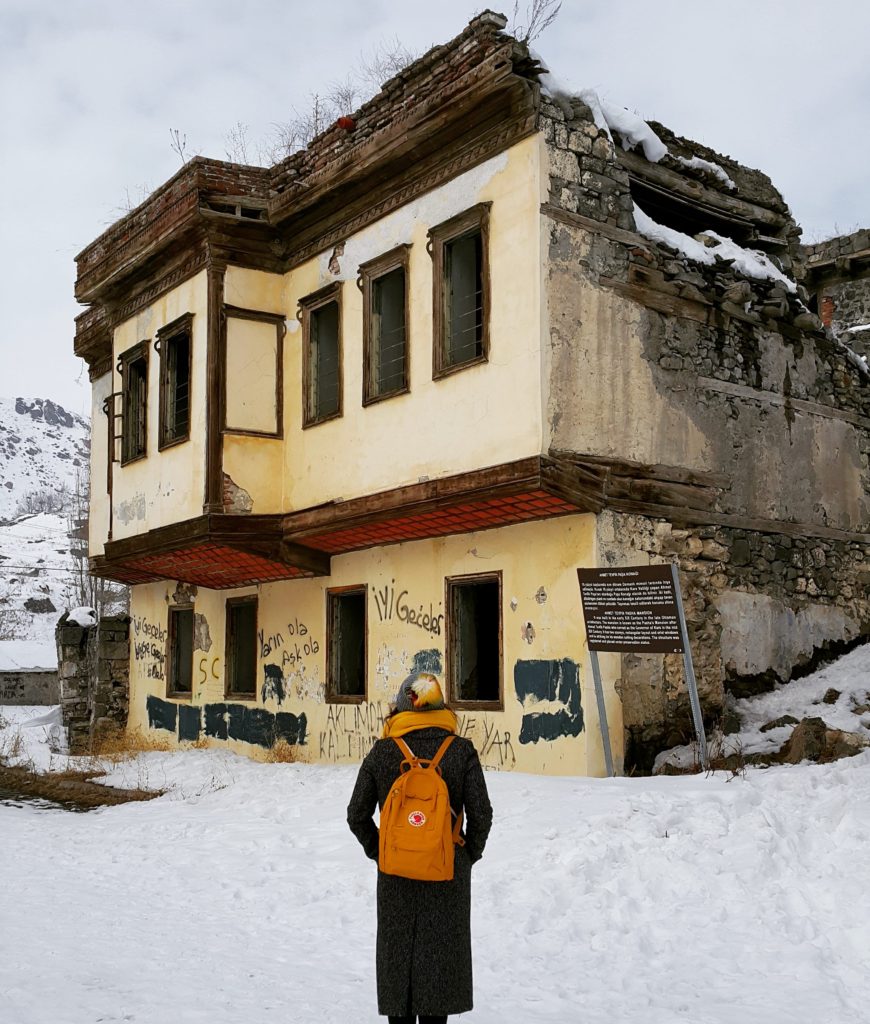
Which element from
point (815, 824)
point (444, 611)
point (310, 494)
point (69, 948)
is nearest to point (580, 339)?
point (444, 611)

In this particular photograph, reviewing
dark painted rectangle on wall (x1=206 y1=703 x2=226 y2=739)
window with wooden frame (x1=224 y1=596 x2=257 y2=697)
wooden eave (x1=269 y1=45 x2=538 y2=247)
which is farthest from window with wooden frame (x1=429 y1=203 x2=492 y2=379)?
dark painted rectangle on wall (x1=206 y1=703 x2=226 y2=739)

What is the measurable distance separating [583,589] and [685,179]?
6150mm

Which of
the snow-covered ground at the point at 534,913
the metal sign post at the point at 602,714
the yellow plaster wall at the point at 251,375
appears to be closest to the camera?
the snow-covered ground at the point at 534,913

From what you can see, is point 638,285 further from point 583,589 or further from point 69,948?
point 69,948

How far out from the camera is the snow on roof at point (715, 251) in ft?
43.9

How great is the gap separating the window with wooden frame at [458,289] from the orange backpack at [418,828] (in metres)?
8.10

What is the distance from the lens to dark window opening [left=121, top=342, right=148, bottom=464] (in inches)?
704

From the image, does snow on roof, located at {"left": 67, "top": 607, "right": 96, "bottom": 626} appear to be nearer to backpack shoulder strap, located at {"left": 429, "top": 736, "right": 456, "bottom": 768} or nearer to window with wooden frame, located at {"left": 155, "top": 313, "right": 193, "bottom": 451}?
window with wooden frame, located at {"left": 155, "top": 313, "right": 193, "bottom": 451}

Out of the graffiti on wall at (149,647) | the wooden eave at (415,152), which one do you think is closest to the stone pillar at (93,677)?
the graffiti on wall at (149,647)

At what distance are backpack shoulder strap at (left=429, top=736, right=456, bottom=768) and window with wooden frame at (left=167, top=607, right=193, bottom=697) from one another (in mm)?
15295

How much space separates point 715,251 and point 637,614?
560cm

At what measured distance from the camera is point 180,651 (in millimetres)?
20297

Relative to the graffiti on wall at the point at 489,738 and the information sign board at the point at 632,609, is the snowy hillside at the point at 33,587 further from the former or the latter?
the information sign board at the point at 632,609

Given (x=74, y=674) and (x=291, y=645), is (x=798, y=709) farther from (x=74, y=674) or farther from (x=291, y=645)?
(x=74, y=674)
